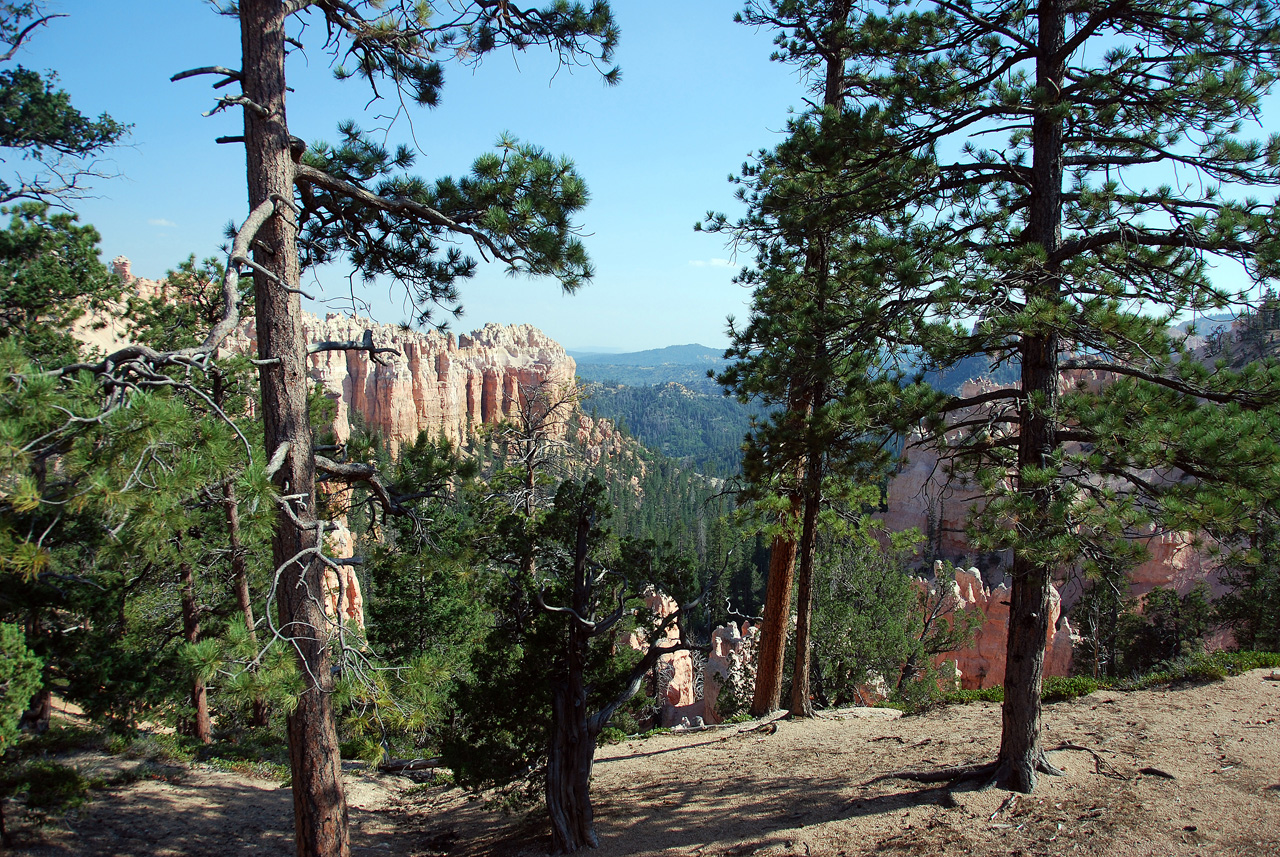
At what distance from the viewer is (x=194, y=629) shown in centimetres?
924

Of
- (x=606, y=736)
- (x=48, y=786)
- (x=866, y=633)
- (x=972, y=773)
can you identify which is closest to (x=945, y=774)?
(x=972, y=773)

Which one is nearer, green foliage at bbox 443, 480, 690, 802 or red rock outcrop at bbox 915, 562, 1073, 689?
green foliage at bbox 443, 480, 690, 802

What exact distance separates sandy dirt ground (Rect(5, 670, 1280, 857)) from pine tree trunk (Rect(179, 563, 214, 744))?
1.85m

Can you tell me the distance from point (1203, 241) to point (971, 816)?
13.2 feet

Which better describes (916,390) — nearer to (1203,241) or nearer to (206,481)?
(1203,241)

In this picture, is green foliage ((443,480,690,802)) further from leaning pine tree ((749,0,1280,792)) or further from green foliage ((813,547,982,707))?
green foliage ((813,547,982,707))

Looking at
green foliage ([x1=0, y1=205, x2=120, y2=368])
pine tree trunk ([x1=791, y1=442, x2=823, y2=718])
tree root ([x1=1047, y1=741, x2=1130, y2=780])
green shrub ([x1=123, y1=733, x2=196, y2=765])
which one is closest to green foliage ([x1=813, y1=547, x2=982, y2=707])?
pine tree trunk ([x1=791, y1=442, x2=823, y2=718])

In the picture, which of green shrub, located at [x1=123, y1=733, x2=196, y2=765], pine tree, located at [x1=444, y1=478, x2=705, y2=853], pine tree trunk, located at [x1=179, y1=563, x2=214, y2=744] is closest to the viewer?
pine tree, located at [x1=444, y1=478, x2=705, y2=853]

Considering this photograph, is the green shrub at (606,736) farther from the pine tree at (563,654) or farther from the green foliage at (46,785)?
the green foliage at (46,785)

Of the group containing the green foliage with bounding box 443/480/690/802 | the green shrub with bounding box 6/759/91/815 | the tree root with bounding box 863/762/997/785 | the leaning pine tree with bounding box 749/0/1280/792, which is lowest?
the tree root with bounding box 863/762/997/785

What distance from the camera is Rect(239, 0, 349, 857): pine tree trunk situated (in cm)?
367

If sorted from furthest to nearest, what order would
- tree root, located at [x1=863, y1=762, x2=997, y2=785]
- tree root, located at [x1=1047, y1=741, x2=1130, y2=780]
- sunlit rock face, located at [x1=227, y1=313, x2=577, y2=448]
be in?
sunlit rock face, located at [x1=227, y1=313, x2=577, y2=448]
tree root, located at [x1=863, y1=762, x2=997, y2=785]
tree root, located at [x1=1047, y1=741, x2=1130, y2=780]

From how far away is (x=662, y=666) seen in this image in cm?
2480

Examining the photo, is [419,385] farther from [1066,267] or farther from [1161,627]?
[1066,267]
